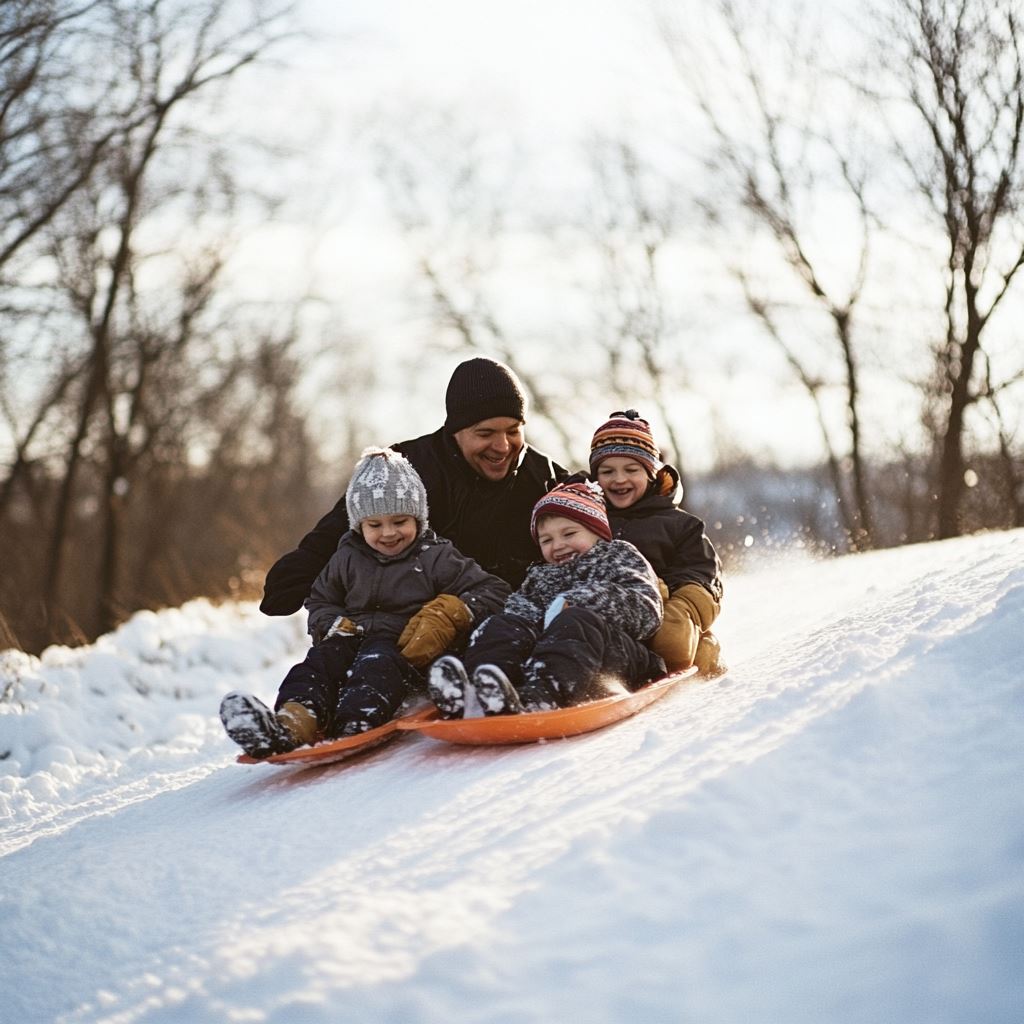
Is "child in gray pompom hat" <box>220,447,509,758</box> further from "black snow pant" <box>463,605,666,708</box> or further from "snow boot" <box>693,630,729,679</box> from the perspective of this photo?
"snow boot" <box>693,630,729,679</box>

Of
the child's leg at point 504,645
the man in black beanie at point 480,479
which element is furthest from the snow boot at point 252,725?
the man in black beanie at point 480,479

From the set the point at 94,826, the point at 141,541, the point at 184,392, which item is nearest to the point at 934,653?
the point at 94,826

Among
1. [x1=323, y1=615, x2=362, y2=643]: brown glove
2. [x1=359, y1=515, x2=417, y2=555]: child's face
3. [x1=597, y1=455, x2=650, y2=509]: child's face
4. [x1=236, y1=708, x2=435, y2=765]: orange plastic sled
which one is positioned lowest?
[x1=236, y1=708, x2=435, y2=765]: orange plastic sled

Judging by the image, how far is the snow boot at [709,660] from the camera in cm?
328

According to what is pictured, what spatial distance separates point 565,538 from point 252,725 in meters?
1.15

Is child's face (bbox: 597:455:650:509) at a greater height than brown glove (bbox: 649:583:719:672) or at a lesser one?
greater

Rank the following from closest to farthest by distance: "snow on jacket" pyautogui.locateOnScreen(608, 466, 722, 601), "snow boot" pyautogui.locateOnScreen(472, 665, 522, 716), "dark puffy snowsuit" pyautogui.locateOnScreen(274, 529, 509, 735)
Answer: "snow boot" pyautogui.locateOnScreen(472, 665, 522, 716)
"dark puffy snowsuit" pyautogui.locateOnScreen(274, 529, 509, 735)
"snow on jacket" pyautogui.locateOnScreen(608, 466, 722, 601)

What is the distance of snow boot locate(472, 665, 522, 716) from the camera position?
265 centimetres

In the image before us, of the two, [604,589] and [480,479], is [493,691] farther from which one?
[480,479]

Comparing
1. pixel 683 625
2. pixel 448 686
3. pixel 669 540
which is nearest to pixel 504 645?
pixel 448 686

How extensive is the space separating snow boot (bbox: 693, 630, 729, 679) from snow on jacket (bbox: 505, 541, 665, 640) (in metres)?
0.18

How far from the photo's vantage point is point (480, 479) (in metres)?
3.89

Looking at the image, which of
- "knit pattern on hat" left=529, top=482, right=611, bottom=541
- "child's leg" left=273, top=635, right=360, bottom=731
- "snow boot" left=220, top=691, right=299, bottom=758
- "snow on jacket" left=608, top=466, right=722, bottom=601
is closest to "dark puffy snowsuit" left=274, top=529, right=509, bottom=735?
"child's leg" left=273, top=635, right=360, bottom=731

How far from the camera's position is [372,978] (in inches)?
62.8
